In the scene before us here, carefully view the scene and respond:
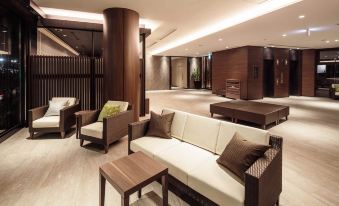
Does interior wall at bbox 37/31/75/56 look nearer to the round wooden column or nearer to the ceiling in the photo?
the ceiling

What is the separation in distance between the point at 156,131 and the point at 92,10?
3969mm

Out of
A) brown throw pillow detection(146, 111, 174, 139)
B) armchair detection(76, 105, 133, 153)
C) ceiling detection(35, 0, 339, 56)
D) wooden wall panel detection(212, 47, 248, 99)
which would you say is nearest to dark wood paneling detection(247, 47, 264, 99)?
wooden wall panel detection(212, 47, 248, 99)

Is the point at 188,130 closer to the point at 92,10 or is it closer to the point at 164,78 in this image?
the point at 92,10

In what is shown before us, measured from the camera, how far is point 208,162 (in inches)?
88.8

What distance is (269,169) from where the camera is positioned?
1.76 metres

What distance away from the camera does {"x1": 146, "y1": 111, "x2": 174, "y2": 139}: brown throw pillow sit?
9.98 feet

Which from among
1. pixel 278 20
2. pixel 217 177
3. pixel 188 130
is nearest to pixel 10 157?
pixel 188 130

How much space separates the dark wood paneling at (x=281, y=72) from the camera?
1198 centimetres

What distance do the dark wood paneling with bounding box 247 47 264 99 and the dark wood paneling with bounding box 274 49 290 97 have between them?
1.27 m

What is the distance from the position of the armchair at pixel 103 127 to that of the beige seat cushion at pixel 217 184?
2045 millimetres

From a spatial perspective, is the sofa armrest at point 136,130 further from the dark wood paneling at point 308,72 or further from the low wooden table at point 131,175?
the dark wood paneling at point 308,72

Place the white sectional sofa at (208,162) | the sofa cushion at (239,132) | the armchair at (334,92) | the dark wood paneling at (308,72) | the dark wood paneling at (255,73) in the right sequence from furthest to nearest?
the dark wood paneling at (308,72) < the armchair at (334,92) < the dark wood paneling at (255,73) < the sofa cushion at (239,132) < the white sectional sofa at (208,162)

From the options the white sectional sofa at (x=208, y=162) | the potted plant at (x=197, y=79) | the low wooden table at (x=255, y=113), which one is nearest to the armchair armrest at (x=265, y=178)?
the white sectional sofa at (x=208, y=162)

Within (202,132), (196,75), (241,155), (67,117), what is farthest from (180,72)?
(241,155)
